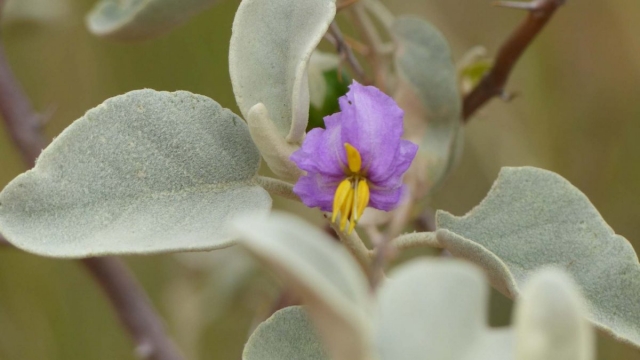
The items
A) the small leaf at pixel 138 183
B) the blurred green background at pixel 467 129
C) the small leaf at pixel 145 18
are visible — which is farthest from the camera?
the blurred green background at pixel 467 129

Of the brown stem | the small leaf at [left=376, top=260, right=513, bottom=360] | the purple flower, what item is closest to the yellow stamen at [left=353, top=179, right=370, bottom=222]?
the purple flower

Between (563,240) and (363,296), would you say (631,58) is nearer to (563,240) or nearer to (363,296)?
(563,240)

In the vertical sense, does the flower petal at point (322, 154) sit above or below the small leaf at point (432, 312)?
below

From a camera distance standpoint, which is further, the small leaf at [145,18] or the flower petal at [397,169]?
the small leaf at [145,18]

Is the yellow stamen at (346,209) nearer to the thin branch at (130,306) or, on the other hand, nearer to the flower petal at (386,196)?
the flower petal at (386,196)

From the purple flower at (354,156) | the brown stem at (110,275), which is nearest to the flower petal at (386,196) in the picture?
the purple flower at (354,156)

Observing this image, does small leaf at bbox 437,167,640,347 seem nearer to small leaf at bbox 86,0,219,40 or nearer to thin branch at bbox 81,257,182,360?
small leaf at bbox 86,0,219,40

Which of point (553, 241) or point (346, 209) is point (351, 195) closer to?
point (346, 209)

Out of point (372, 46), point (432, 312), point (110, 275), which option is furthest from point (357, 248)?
point (110, 275)
